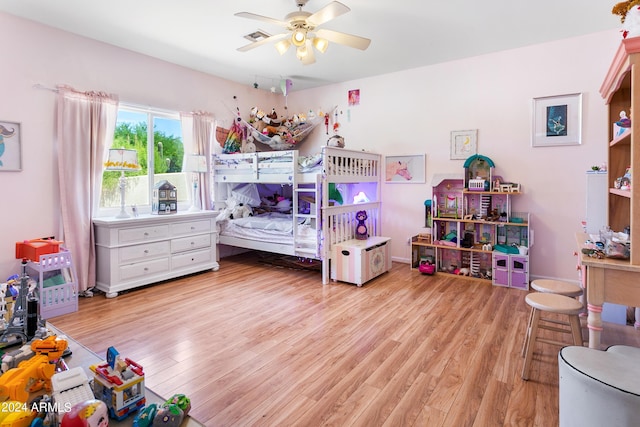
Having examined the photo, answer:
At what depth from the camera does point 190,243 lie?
416cm

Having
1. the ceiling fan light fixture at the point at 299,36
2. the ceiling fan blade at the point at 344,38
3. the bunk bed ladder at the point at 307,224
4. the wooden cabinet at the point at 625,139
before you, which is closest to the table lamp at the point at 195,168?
the bunk bed ladder at the point at 307,224

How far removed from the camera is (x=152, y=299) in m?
3.39

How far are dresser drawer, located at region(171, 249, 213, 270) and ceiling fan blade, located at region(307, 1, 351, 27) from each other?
287 centimetres

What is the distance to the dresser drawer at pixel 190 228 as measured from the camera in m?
4.00

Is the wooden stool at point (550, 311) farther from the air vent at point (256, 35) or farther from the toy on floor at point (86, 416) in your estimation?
the air vent at point (256, 35)

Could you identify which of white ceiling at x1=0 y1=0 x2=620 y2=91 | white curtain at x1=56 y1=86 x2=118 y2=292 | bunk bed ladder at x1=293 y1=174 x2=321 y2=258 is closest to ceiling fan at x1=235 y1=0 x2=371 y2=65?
white ceiling at x1=0 y1=0 x2=620 y2=91

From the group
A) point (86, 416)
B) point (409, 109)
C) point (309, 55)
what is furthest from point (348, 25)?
point (86, 416)

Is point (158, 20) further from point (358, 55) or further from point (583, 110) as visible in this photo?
point (583, 110)

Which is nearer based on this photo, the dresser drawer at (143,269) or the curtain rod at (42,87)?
the curtain rod at (42,87)

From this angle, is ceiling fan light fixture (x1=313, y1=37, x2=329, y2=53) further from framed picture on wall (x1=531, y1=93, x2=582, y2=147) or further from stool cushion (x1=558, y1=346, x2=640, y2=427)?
stool cushion (x1=558, y1=346, x2=640, y2=427)

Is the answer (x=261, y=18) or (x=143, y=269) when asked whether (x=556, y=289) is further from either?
(x=143, y=269)

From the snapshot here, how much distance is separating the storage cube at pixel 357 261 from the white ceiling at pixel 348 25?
7.21ft

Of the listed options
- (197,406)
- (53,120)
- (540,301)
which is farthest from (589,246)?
(53,120)

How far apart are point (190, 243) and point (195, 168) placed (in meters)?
0.95
